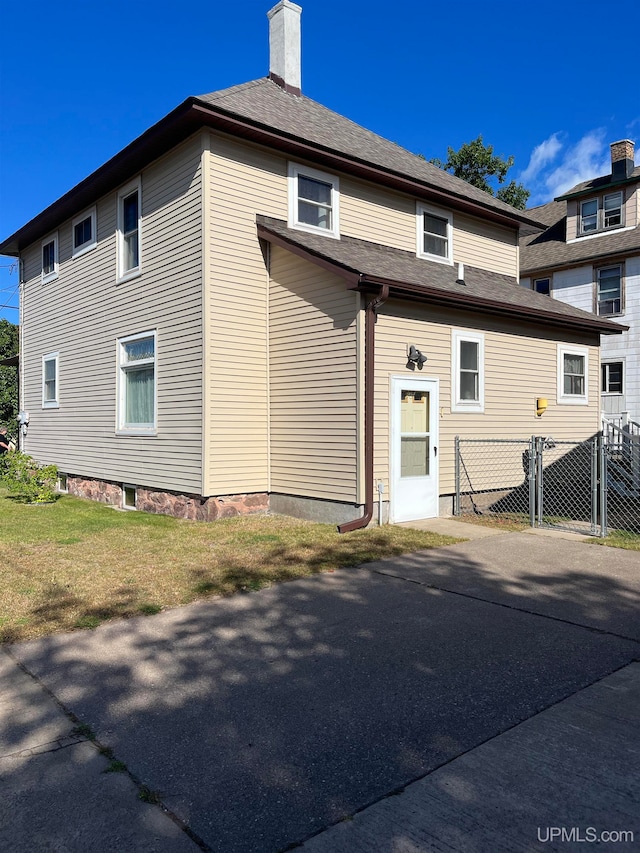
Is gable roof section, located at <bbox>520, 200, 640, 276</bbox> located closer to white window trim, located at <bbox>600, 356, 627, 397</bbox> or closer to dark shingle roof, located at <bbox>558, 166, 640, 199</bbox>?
dark shingle roof, located at <bbox>558, 166, 640, 199</bbox>

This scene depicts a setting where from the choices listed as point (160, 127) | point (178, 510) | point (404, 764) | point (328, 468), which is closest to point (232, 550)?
point (328, 468)

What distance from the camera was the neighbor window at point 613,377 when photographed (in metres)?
20.4

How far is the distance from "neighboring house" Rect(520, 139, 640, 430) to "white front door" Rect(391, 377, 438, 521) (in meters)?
12.4

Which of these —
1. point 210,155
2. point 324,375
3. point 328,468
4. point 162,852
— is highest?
point 210,155

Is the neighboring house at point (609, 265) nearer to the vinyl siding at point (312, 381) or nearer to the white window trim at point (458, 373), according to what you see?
the white window trim at point (458, 373)

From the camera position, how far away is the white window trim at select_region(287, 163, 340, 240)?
1029 cm

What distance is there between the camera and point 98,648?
14.3 ft

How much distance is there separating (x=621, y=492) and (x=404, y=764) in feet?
31.7

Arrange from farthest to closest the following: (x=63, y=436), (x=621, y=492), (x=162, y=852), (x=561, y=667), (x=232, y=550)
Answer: (x=63, y=436) < (x=621, y=492) < (x=232, y=550) < (x=561, y=667) < (x=162, y=852)

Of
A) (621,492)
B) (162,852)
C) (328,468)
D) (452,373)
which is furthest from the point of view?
(621,492)

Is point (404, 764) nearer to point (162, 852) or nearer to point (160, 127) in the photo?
point (162, 852)

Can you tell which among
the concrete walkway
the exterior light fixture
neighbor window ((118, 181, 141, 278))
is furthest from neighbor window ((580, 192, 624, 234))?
the concrete walkway

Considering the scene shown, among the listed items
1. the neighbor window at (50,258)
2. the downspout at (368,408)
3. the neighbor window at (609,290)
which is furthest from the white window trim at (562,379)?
the neighbor window at (50,258)

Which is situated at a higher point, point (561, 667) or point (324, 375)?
point (324, 375)
